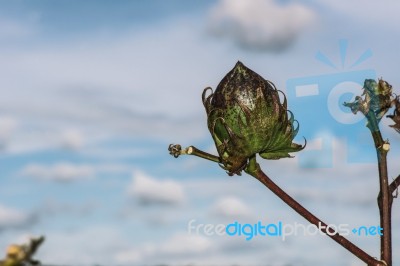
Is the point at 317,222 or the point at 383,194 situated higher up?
the point at 383,194

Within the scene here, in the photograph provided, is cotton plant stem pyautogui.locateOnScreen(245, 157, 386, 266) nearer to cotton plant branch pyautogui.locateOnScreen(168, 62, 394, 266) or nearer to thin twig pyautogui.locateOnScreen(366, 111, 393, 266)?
cotton plant branch pyautogui.locateOnScreen(168, 62, 394, 266)

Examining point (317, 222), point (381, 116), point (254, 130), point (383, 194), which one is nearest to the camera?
point (317, 222)

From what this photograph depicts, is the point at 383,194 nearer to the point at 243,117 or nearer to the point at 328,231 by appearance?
the point at 328,231

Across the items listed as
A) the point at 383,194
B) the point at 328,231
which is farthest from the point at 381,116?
the point at 328,231

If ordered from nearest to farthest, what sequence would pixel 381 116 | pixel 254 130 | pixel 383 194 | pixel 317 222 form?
pixel 317 222
pixel 254 130
pixel 383 194
pixel 381 116

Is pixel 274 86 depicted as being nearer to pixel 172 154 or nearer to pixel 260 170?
pixel 260 170

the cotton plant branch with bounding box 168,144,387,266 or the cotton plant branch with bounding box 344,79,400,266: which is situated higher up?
the cotton plant branch with bounding box 344,79,400,266

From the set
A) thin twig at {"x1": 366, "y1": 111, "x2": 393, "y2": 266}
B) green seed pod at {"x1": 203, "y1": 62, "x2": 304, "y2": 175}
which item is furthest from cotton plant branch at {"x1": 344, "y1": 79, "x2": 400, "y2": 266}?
green seed pod at {"x1": 203, "y1": 62, "x2": 304, "y2": 175}
